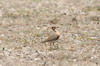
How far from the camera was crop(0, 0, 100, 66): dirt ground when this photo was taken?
61.3ft

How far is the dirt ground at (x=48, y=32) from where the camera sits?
18.7 m

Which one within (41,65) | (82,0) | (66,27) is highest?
(41,65)

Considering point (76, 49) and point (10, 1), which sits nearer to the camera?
point (76, 49)

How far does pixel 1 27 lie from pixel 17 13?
231 inches

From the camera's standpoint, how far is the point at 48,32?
25.5 metres

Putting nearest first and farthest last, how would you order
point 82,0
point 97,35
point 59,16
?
1. point 97,35
2. point 59,16
3. point 82,0

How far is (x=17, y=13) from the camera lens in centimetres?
3272

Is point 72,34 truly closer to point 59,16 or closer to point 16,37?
point 16,37

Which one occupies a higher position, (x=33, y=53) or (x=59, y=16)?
(x=33, y=53)

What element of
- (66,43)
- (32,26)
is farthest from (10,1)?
(66,43)

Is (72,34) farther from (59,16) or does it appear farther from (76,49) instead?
(59,16)

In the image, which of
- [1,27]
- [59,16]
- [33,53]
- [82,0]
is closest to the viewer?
[33,53]

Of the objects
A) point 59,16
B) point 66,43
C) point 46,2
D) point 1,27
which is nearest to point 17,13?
point 59,16

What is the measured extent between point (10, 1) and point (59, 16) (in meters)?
10.0
